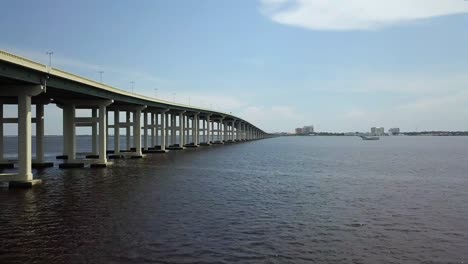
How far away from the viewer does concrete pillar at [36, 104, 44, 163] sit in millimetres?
66000

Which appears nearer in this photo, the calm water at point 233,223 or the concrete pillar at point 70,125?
the calm water at point 233,223

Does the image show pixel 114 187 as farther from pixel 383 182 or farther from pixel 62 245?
pixel 383 182

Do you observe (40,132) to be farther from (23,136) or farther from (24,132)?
(24,132)

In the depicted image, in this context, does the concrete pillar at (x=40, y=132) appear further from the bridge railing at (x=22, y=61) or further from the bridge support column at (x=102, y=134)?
the bridge railing at (x=22, y=61)

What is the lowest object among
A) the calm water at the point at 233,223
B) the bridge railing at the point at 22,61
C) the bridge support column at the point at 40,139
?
the calm water at the point at 233,223

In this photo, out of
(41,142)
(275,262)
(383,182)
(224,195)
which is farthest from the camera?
(41,142)

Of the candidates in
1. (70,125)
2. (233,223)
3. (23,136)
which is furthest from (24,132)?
(70,125)

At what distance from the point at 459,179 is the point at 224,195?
3269cm

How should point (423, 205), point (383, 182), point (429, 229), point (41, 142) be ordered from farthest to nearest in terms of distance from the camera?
point (41, 142) → point (383, 182) → point (423, 205) → point (429, 229)

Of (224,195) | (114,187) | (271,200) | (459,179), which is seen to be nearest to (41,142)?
(114,187)

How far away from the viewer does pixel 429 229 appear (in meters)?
25.4

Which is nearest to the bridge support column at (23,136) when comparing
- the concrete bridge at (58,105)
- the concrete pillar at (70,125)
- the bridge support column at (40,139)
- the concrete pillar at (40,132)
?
the concrete bridge at (58,105)

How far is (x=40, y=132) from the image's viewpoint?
6650cm

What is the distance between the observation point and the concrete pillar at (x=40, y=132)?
6600cm
